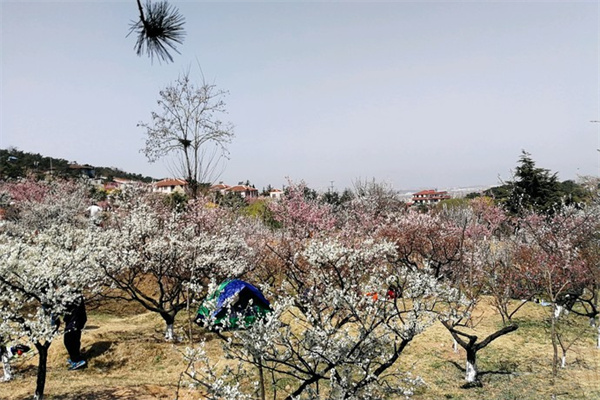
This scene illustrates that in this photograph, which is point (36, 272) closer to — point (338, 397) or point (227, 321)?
point (227, 321)

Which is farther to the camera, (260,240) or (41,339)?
(260,240)

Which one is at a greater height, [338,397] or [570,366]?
[338,397]

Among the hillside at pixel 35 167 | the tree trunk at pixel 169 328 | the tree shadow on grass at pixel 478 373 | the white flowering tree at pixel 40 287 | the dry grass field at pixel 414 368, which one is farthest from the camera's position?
the hillside at pixel 35 167

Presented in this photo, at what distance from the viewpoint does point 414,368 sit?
31.3ft

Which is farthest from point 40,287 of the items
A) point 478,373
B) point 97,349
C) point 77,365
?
point 478,373

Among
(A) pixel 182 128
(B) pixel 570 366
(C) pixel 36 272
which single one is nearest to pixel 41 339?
(C) pixel 36 272

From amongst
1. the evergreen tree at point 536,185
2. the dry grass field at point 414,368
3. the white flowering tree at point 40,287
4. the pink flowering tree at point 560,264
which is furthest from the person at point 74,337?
the evergreen tree at point 536,185

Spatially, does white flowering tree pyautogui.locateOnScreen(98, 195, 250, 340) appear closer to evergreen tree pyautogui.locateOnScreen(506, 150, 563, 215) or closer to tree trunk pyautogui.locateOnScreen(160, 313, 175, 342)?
tree trunk pyautogui.locateOnScreen(160, 313, 175, 342)

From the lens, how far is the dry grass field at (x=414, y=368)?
786 centimetres

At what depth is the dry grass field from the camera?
7.86 meters

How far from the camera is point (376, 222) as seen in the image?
26016mm

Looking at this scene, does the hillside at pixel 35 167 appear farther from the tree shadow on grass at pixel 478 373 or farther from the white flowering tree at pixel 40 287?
the tree shadow on grass at pixel 478 373

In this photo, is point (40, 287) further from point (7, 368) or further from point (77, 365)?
point (77, 365)

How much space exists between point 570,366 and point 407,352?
4.19 meters
